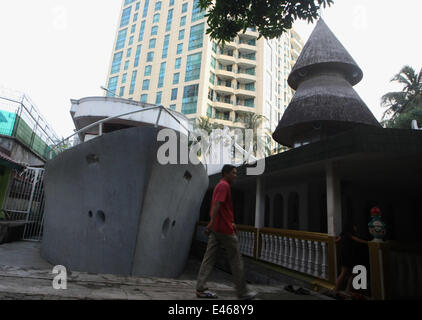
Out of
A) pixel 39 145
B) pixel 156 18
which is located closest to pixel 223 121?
pixel 156 18

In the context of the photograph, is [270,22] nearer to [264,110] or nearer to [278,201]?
[278,201]

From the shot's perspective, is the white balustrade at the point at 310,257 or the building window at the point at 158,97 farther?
the building window at the point at 158,97

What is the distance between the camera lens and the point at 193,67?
1747 inches

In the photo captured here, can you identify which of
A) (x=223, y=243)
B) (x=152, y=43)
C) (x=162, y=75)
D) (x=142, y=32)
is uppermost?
(x=142, y=32)

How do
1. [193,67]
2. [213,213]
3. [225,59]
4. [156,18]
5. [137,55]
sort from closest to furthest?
[213,213]
[193,67]
[225,59]
[137,55]
[156,18]

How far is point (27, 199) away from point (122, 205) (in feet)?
35.8

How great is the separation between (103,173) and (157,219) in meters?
1.61

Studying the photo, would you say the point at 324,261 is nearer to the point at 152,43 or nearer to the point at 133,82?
the point at 133,82

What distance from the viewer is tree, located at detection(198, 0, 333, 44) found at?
22.2ft

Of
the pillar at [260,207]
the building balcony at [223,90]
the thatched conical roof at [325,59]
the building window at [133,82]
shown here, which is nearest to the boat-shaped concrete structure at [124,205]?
the pillar at [260,207]

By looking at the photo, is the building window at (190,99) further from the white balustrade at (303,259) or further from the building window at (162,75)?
the white balustrade at (303,259)

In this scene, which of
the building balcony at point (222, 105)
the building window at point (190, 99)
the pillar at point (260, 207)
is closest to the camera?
the pillar at point (260, 207)

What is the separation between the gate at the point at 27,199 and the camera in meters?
12.8
